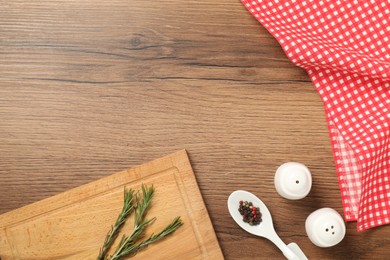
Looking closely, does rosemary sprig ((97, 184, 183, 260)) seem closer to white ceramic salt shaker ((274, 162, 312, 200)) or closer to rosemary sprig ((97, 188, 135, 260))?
rosemary sprig ((97, 188, 135, 260))

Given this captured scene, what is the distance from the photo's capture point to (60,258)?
3.59 ft

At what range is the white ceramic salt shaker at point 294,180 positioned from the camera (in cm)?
105

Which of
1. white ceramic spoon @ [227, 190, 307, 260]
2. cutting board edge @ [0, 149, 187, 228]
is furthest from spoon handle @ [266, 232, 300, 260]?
cutting board edge @ [0, 149, 187, 228]

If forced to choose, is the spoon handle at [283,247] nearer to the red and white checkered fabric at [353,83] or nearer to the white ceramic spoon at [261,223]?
the white ceramic spoon at [261,223]

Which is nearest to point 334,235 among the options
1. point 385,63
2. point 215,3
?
point 385,63

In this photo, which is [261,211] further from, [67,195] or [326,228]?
[67,195]

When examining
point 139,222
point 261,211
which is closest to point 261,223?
point 261,211

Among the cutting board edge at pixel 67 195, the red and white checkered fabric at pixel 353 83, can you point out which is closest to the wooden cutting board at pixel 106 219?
the cutting board edge at pixel 67 195

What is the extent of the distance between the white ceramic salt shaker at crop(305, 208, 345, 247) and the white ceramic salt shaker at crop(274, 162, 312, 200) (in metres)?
0.05

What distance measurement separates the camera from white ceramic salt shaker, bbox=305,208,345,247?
106 centimetres

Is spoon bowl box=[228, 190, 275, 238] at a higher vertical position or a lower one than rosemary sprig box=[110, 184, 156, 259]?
lower

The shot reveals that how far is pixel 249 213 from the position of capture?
1.11 metres

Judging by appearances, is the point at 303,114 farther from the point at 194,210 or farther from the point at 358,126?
the point at 194,210

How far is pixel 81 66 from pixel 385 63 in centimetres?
60
